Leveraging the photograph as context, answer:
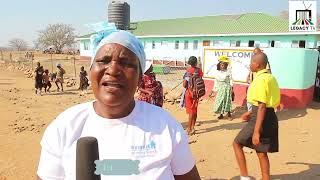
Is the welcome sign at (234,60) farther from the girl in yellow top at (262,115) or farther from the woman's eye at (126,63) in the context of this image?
the woman's eye at (126,63)

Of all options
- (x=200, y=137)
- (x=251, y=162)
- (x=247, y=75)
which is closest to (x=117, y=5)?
(x=247, y=75)

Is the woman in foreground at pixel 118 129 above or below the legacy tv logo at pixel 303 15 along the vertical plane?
below

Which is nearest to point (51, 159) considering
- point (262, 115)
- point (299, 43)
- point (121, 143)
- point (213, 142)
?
point (121, 143)

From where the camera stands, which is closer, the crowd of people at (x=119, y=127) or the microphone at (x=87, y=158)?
the microphone at (x=87, y=158)

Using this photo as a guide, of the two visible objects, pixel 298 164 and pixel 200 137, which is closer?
pixel 298 164

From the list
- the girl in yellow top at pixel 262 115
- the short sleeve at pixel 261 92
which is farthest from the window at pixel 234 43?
the short sleeve at pixel 261 92

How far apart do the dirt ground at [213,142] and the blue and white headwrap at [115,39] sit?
12.8 ft

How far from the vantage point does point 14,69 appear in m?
32.0

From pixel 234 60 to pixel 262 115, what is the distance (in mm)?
6903

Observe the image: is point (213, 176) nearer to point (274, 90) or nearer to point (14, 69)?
point (274, 90)

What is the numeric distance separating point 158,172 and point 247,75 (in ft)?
30.0

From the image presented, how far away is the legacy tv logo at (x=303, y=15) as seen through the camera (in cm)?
2325

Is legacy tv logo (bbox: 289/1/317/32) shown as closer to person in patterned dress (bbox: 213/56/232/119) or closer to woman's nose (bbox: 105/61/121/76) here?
person in patterned dress (bbox: 213/56/232/119)

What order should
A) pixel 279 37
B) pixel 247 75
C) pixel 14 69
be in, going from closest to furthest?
pixel 247 75 < pixel 279 37 < pixel 14 69
